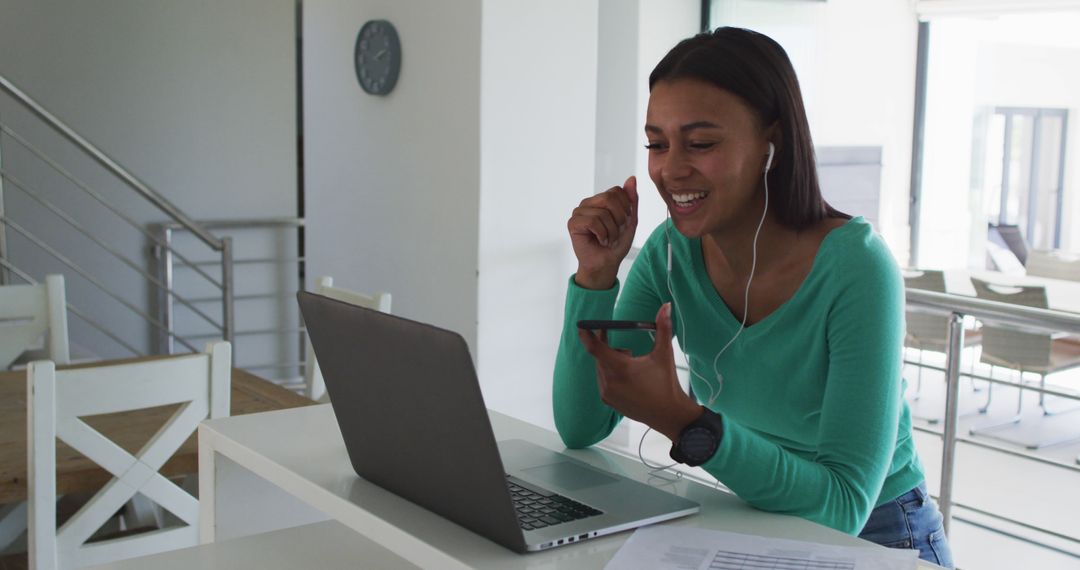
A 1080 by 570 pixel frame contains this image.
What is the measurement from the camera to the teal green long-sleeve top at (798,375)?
3.64 ft

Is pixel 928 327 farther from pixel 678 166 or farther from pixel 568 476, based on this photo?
pixel 568 476

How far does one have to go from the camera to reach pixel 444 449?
98 centimetres

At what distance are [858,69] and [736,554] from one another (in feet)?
17.5

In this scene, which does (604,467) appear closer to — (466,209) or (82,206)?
(466,209)

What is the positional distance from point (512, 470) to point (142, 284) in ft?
14.2

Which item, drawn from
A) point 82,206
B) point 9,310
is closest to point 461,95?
point 9,310

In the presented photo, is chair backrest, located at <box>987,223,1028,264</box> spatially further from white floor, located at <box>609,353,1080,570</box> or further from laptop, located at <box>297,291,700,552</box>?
laptop, located at <box>297,291,700,552</box>

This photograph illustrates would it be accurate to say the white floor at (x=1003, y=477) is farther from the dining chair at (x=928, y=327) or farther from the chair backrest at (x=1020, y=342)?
the chair backrest at (x=1020, y=342)

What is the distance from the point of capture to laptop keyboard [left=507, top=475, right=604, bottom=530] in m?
1.00

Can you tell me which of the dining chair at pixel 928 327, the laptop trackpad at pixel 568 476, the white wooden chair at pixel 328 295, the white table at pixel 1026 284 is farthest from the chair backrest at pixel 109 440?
the white table at pixel 1026 284

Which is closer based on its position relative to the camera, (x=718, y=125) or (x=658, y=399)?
(x=658, y=399)

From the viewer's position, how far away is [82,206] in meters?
4.93

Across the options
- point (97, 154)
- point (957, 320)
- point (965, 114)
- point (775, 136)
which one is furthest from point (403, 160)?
point (965, 114)

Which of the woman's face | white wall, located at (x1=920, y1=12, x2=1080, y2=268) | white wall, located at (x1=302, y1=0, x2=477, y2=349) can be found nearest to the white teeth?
the woman's face
